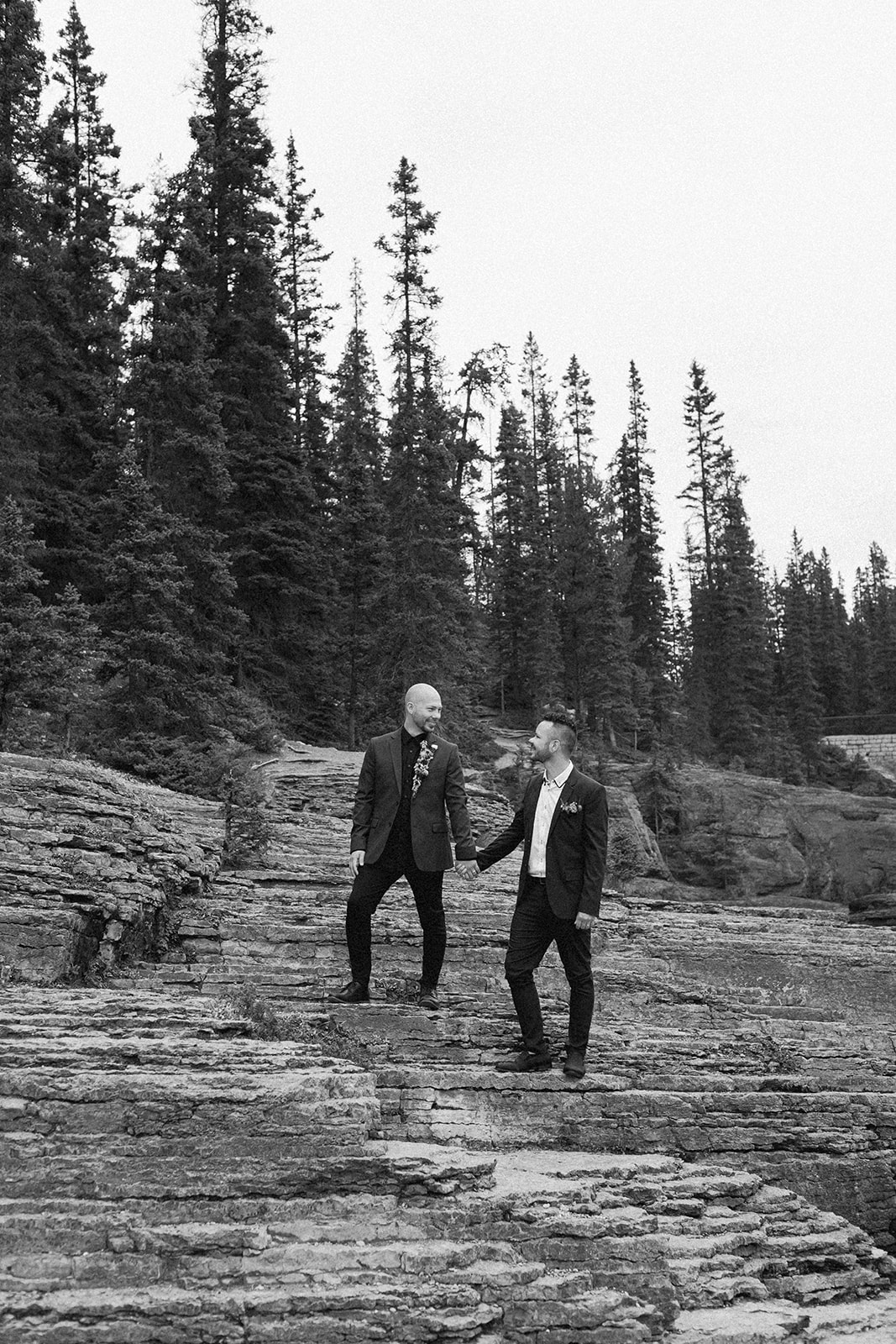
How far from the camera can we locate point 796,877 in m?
32.0

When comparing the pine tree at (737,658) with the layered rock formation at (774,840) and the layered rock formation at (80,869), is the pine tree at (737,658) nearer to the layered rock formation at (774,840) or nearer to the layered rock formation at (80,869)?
the layered rock formation at (774,840)

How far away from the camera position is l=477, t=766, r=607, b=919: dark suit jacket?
21.8 feet

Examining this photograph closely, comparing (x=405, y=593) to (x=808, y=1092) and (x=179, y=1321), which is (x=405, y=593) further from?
(x=179, y=1321)

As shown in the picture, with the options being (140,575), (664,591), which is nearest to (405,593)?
(140,575)

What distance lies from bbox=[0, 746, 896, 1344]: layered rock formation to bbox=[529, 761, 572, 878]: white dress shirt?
4.44 ft

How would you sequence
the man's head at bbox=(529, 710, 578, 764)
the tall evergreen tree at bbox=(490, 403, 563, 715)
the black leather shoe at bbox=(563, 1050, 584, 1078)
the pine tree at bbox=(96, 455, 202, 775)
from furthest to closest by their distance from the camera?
the tall evergreen tree at bbox=(490, 403, 563, 715)
the pine tree at bbox=(96, 455, 202, 775)
the man's head at bbox=(529, 710, 578, 764)
the black leather shoe at bbox=(563, 1050, 584, 1078)

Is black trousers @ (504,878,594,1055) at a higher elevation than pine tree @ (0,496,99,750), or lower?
lower

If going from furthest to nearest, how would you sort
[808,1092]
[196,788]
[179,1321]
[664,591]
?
[664,591] → [196,788] → [808,1092] → [179,1321]

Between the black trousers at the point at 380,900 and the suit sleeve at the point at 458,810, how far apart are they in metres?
0.24

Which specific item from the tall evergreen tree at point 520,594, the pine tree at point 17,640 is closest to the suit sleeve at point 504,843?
the pine tree at point 17,640

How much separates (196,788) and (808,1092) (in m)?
12.6

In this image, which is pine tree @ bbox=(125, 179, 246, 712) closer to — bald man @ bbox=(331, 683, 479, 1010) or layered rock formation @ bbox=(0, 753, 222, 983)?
layered rock formation @ bbox=(0, 753, 222, 983)

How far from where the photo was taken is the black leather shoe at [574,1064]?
6598 mm

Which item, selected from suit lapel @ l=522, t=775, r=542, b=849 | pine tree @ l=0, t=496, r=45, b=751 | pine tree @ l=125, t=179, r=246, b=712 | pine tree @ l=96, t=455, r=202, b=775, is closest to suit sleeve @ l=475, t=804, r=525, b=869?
suit lapel @ l=522, t=775, r=542, b=849
